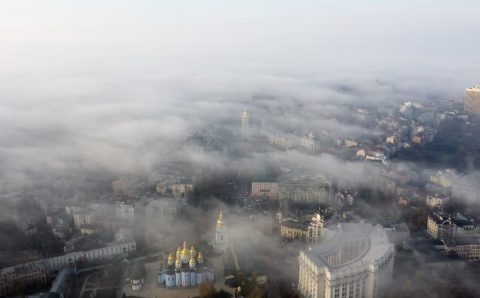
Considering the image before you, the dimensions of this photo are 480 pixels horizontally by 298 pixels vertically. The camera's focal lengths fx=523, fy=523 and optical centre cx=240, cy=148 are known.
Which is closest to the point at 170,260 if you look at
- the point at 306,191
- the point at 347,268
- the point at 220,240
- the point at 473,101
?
the point at 220,240

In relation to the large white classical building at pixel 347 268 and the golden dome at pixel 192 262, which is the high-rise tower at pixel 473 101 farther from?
the golden dome at pixel 192 262

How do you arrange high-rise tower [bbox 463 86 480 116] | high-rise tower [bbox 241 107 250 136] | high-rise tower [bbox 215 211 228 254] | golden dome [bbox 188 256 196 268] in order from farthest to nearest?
1. high-rise tower [bbox 463 86 480 116]
2. high-rise tower [bbox 241 107 250 136]
3. high-rise tower [bbox 215 211 228 254]
4. golden dome [bbox 188 256 196 268]

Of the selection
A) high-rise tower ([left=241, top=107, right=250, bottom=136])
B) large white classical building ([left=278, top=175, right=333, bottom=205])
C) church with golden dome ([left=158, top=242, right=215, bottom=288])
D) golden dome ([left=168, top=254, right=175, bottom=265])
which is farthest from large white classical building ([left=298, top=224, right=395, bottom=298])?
high-rise tower ([left=241, top=107, right=250, bottom=136])

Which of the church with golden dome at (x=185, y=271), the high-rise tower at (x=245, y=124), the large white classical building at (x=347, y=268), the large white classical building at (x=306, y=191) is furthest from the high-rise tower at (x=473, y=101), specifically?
the church with golden dome at (x=185, y=271)

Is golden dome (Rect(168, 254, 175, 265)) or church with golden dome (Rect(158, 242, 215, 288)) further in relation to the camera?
golden dome (Rect(168, 254, 175, 265))

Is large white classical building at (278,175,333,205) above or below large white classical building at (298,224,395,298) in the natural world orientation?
below

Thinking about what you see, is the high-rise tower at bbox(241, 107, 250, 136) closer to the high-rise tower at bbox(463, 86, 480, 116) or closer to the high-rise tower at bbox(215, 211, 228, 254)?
the high-rise tower at bbox(463, 86, 480, 116)

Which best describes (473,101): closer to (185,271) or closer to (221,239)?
(221,239)

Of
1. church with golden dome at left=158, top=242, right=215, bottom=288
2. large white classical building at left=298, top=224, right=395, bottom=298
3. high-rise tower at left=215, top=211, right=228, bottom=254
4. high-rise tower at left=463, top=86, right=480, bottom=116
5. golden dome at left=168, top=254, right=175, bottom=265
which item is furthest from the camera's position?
high-rise tower at left=463, top=86, right=480, bottom=116
